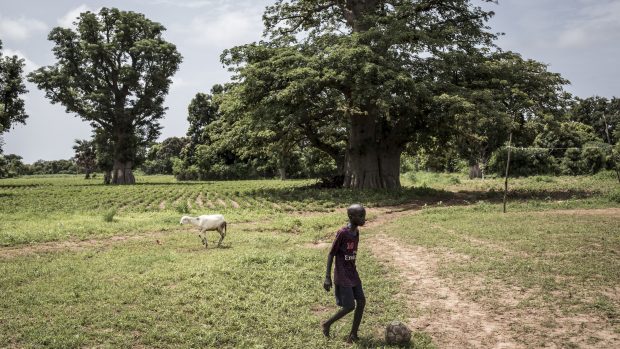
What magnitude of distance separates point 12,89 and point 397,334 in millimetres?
51004

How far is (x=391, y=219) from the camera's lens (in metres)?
18.5

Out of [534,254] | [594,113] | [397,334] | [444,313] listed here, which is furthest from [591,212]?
[594,113]

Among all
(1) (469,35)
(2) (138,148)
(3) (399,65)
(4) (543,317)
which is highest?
(1) (469,35)

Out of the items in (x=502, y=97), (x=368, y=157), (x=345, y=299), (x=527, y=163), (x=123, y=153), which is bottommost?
(x=345, y=299)

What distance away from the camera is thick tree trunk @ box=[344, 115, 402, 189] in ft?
93.3

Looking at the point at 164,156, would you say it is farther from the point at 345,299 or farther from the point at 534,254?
the point at 345,299

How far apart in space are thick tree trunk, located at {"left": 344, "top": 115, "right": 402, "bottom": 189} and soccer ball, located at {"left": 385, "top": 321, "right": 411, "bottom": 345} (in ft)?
71.2

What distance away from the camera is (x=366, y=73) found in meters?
23.1

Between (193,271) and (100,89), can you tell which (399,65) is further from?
(100,89)

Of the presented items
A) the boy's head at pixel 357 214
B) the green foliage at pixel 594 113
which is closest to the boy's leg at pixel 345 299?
the boy's head at pixel 357 214

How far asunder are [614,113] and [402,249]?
75035 mm

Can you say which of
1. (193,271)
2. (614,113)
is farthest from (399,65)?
(614,113)

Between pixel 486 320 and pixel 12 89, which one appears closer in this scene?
pixel 486 320

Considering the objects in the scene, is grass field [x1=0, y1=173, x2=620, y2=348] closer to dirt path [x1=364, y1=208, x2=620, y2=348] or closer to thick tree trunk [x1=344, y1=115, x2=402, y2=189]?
dirt path [x1=364, y1=208, x2=620, y2=348]
